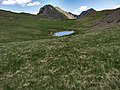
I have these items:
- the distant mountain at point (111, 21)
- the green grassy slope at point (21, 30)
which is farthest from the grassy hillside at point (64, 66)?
the distant mountain at point (111, 21)

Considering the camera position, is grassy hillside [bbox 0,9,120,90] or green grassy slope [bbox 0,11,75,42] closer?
grassy hillside [bbox 0,9,120,90]

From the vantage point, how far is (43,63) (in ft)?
89.5

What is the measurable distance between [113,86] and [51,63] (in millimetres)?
7901

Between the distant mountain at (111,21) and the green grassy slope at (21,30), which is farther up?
the distant mountain at (111,21)

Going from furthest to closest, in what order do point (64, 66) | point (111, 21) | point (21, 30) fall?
1. point (111, 21)
2. point (21, 30)
3. point (64, 66)

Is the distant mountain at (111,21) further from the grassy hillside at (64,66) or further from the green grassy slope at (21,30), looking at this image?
the grassy hillside at (64,66)

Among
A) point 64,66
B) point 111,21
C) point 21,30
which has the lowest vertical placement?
point 21,30

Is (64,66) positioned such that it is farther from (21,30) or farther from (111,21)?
(111,21)

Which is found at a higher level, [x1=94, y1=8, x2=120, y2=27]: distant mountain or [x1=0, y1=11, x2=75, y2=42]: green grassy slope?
[x1=94, y1=8, x2=120, y2=27]: distant mountain

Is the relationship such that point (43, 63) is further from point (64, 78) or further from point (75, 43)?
point (75, 43)

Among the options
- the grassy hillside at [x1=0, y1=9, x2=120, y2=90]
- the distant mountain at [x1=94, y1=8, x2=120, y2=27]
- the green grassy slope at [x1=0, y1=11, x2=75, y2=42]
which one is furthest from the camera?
the distant mountain at [x1=94, y1=8, x2=120, y2=27]

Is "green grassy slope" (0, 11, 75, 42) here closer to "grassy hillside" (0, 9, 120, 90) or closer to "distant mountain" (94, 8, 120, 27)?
"distant mountain" (94, 8, 120, 27)

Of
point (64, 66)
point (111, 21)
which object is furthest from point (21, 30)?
point (64, 66)

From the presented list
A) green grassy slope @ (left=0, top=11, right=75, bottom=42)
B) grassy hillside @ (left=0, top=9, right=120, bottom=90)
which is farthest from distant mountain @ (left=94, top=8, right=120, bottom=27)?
grassy hillside @ (left=0, top=9, right=120, bottom=90)
